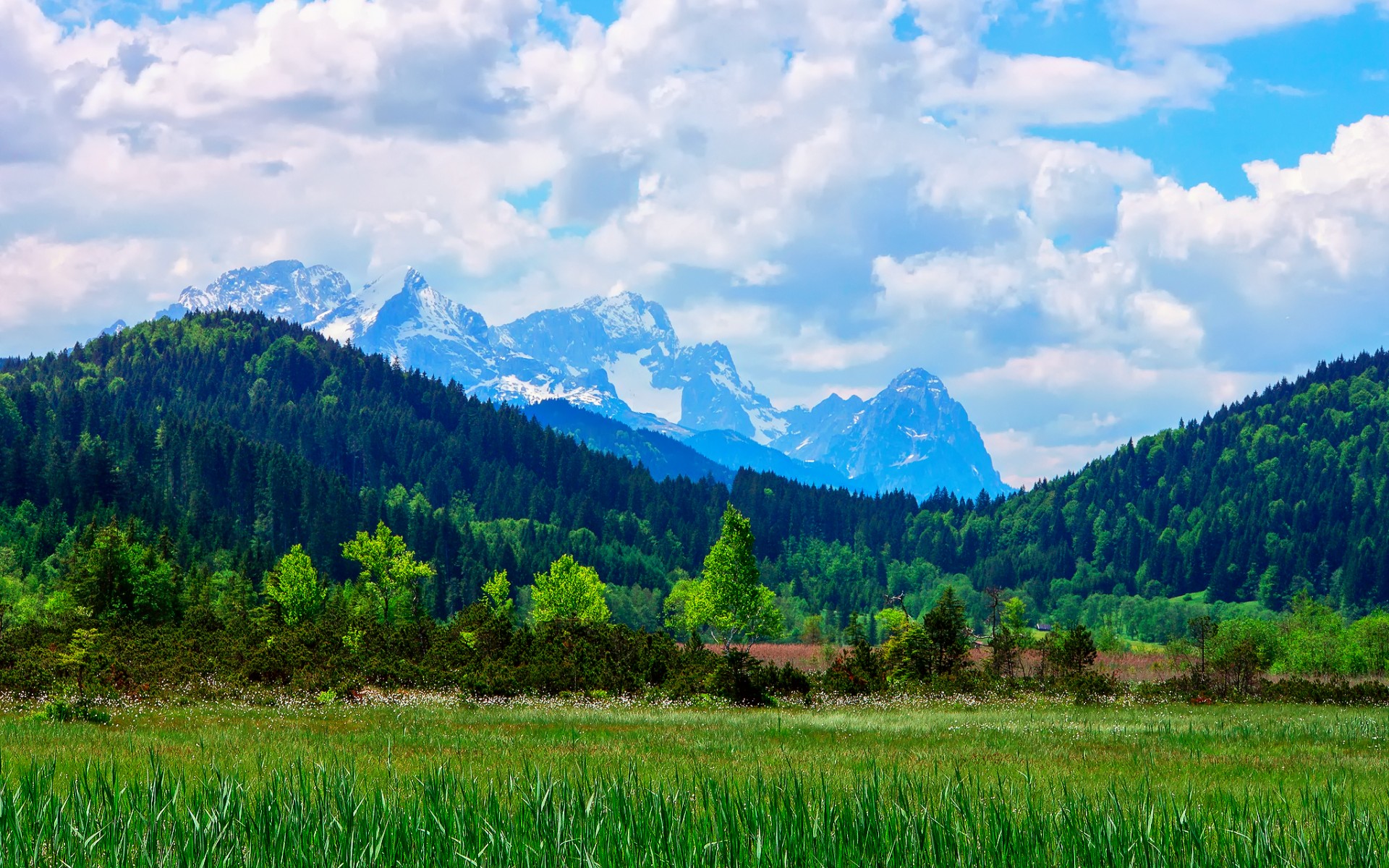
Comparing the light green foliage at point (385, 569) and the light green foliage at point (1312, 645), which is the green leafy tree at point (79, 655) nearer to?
the light green foliage at point (385, 569)

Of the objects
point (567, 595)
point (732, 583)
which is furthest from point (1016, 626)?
point (567, 595)

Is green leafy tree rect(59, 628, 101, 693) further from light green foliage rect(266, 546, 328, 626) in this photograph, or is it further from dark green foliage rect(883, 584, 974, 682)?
light green foliage rect(266, 546, 328, 626)

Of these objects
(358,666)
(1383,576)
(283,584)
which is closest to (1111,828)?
(358,666)

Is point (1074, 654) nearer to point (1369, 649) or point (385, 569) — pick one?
point (1369, 649)

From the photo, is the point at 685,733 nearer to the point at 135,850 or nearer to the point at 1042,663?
the point at 135,850

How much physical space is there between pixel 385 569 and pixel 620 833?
245ft

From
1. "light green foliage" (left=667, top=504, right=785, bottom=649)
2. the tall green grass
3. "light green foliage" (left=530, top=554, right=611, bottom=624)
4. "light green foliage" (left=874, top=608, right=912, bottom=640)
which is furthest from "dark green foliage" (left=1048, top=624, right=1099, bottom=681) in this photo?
"light green foliage" (left=530, top=554, right=611, bottom=624)

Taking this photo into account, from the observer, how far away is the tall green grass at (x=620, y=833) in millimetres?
8930

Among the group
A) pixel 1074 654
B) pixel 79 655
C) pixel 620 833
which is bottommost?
pixel 1074 654

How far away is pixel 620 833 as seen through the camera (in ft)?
30.5

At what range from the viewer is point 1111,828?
9.25 metres

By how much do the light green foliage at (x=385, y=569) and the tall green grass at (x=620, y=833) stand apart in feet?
227

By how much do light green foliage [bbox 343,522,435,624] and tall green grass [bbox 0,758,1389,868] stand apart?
6923 cm

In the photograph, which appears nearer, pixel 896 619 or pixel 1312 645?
pixel 896 619
